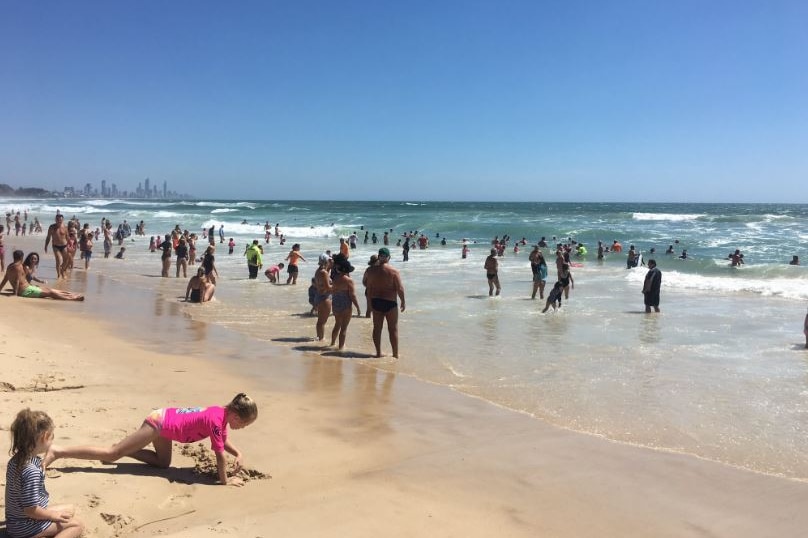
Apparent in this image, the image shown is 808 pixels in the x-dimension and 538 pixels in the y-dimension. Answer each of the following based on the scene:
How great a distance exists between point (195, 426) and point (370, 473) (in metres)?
1.47

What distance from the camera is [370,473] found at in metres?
5.12

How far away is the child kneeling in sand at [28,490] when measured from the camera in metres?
3.53

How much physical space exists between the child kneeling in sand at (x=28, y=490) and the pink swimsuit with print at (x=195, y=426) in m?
1.08

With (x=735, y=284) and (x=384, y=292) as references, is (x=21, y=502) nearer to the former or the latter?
(x=384, y=292)

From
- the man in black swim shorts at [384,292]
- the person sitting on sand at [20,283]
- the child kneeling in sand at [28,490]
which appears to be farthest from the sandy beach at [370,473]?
the person sitting on sand at [20,283]

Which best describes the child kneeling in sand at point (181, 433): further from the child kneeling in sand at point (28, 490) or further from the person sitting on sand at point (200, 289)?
the person sitting on sand at point (200, 289)

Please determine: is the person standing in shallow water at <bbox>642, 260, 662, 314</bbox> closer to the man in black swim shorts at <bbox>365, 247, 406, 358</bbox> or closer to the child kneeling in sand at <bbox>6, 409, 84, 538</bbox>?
the man in black swim shorts at <bbox>365, 247, 406, 358</bbox>

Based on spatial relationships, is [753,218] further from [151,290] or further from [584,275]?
[151,290]

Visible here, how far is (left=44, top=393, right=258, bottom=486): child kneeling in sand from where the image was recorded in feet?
14.9

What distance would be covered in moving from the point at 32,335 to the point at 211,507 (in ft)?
21.9

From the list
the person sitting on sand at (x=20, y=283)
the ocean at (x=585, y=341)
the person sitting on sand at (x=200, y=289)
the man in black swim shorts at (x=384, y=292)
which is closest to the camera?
the ocean at (x=585, y=341)

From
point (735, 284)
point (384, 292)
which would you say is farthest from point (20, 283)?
point (735, 284)

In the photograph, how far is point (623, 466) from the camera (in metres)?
5.55

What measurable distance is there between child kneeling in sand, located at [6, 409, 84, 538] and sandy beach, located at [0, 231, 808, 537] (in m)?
0.30
